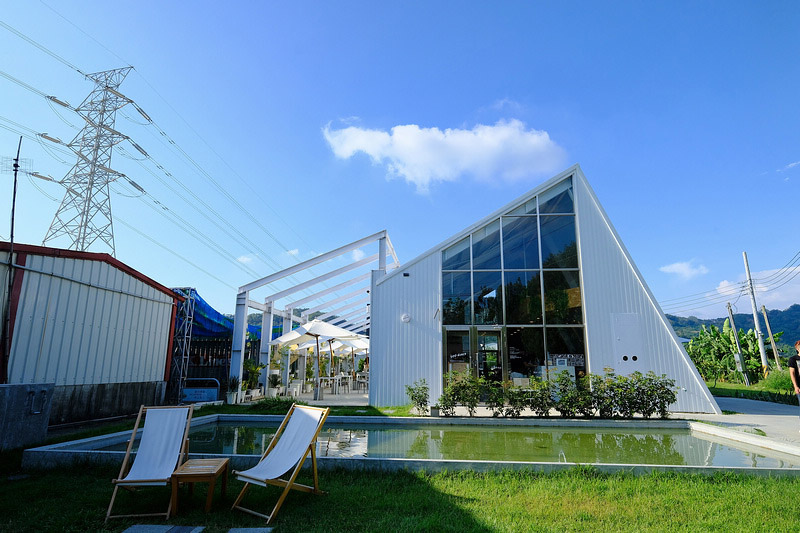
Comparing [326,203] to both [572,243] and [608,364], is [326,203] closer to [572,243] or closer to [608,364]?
[572,243]

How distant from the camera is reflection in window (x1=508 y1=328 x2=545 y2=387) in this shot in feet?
39.5

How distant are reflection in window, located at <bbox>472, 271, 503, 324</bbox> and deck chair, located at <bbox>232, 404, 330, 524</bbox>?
26.8 feet

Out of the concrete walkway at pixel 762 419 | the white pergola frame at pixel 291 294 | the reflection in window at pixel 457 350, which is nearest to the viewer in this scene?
the concrete walkway at pixel 762 419

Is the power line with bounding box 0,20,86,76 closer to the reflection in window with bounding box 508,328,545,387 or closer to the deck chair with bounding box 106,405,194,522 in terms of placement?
the deck chair with bounding box 106,405,194,522

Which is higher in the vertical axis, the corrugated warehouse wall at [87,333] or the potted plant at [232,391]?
the corrugated warehouse wall at [87,333]

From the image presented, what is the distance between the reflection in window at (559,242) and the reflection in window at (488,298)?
154cm

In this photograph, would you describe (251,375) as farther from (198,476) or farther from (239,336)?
(198,476)

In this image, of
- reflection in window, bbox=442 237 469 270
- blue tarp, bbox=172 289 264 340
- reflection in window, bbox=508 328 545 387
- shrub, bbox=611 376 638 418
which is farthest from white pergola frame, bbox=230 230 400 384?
shrub, bbox=611 376 638 418

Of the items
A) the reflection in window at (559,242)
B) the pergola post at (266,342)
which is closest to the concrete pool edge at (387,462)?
the reflection in window at (559,242)

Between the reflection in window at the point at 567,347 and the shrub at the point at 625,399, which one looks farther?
the reflection in window at the point at 567,347

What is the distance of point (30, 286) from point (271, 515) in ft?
24.5

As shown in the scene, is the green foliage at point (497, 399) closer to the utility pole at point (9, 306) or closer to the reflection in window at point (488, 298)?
the reflection in window at point (488, 298)

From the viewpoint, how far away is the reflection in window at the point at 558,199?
13.1 meters

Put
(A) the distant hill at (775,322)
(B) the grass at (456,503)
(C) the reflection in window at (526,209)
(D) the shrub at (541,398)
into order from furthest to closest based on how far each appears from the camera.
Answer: (A) the distant hill at (775,322)
(C) the reflection in window at (526,209)
(D) the shrub at (541,398)
(B) the grass at (456,503)
